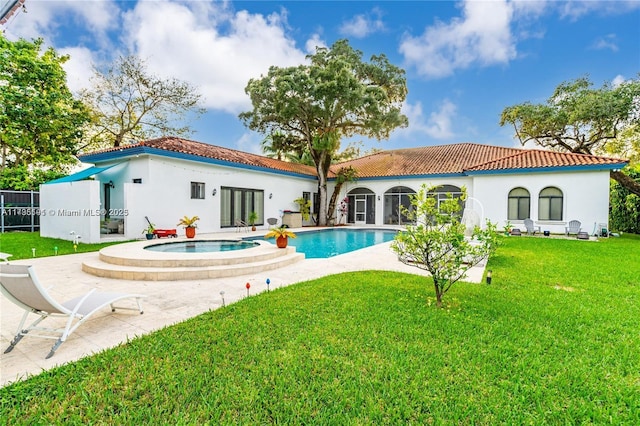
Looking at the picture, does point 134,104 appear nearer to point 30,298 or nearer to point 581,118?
point 30,298

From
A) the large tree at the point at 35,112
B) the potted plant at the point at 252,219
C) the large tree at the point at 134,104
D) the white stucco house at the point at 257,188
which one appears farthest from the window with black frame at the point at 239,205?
the large tree at the point at 134,104

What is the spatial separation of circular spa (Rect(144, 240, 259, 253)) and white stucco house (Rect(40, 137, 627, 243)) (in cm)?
424

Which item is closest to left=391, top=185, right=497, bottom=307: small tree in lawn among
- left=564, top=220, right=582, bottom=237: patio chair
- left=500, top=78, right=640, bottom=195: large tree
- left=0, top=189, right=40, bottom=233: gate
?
left=564, top=220, right=582, bottom=237: patio chair

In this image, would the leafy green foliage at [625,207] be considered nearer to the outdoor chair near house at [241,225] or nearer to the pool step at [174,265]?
the pool step at [174,265]

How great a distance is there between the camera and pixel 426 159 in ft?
88.4

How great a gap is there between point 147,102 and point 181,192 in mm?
16078

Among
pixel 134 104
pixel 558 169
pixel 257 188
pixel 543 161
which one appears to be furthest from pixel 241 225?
pixel 543 161

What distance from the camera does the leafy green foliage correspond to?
19750mm

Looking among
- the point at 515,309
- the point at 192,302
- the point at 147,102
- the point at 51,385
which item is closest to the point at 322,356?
the point at 51,385

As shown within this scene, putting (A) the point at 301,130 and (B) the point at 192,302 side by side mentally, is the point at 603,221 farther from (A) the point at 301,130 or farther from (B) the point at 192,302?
(B) the point at 192,302

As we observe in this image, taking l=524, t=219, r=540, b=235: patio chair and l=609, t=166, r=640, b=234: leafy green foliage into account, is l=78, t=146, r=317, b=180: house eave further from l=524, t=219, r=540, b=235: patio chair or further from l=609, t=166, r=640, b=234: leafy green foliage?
l=609, t=166, r=640, b=234: leafy green foliage

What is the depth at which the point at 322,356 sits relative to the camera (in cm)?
377

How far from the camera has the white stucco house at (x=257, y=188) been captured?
48.2 feet

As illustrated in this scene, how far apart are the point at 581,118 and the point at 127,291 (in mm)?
28167
